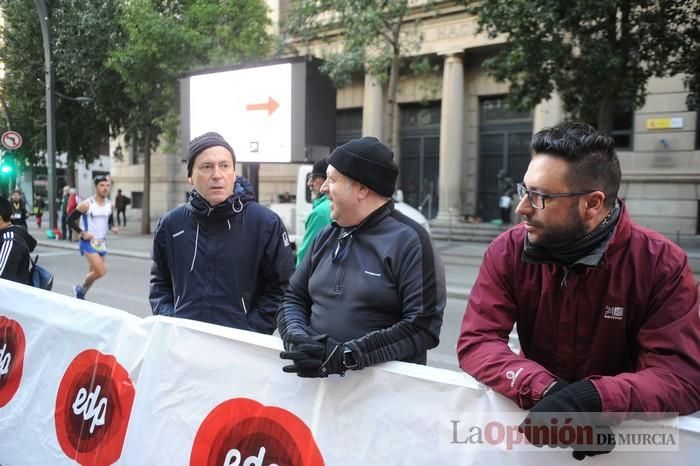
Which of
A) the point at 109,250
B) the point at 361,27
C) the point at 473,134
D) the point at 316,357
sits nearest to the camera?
the point at 316,357

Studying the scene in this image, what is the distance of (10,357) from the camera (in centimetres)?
333

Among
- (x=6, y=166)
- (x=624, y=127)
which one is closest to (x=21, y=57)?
(x=6, y=166)

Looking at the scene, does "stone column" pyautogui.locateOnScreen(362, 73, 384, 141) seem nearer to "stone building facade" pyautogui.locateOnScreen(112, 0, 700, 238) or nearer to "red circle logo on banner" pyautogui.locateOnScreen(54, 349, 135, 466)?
"stone building facade" pyautogui.locateOnScreen(112, 0, 700, 238)

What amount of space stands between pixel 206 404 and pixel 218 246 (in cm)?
Answer: 82

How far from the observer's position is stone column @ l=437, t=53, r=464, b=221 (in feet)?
62.8

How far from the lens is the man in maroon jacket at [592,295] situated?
5.22 ft

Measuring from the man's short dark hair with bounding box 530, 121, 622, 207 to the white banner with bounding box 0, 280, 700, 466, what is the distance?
2.39ft

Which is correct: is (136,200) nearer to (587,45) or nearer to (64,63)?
(64,63)

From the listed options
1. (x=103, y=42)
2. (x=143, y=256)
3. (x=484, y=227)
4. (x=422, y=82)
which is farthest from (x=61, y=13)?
(x=484, y=227)

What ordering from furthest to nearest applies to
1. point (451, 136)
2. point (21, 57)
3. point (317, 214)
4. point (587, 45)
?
point (451, 136) < point (21, 57) < point (587, 45) < point (317, 214)

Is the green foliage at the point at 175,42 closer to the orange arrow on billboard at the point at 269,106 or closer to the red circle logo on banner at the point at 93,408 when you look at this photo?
the orange arrow on billboard at the point at 269,106

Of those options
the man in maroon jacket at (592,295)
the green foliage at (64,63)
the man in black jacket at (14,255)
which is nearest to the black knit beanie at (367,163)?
the man in maroon jacket at (592,295)

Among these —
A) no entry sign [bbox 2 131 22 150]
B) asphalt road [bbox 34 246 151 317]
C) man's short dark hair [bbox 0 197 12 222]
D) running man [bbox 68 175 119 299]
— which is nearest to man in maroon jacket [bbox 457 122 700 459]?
man's short dark hair [bbox 0 197 12 222]

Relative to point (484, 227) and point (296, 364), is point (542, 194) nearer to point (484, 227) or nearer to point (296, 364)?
point (296, 364)
